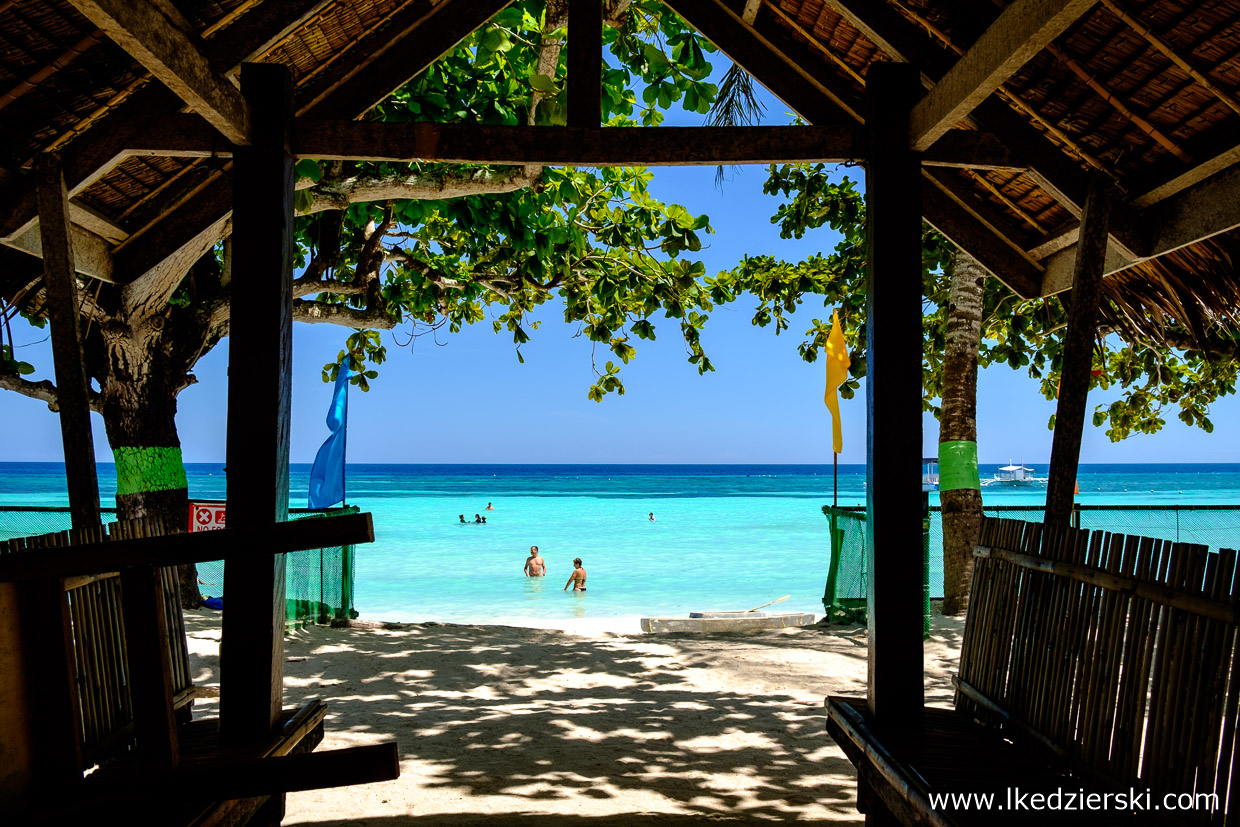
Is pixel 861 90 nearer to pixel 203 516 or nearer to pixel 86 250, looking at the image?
pixel 86 250

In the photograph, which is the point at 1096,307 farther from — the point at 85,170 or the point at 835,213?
the point at 835,213

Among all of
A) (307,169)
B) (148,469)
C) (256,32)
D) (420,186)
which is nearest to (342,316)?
(148,469)

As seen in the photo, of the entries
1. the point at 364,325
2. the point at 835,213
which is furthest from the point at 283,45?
the point at 835,213

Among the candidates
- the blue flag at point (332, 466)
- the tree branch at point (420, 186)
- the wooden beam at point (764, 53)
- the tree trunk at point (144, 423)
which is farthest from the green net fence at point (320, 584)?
the wooden beam at point (764, 53)

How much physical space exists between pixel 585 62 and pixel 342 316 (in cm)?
683

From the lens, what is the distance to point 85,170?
12.5 ft

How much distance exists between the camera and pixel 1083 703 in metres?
2.72

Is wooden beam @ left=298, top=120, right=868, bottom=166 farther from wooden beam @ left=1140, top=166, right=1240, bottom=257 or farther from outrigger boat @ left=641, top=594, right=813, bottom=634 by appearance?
outrigger boat @ left=641, top=594, right=813, bottom=634

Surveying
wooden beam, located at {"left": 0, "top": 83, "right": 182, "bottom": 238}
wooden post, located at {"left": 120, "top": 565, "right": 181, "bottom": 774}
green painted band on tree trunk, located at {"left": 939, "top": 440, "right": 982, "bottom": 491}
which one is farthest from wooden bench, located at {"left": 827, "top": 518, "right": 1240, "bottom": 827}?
green painted band on tree trunk, located at {"left": 939, "top": 440, "right": 982, "bottom": 491}

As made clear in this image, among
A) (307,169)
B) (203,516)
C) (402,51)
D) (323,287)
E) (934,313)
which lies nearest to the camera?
(402,51)

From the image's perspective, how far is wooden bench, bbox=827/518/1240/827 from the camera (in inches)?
85.4

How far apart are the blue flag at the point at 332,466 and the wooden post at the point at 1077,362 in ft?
22.4

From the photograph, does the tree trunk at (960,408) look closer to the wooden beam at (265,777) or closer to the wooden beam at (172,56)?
the wooden beam at (172,56)

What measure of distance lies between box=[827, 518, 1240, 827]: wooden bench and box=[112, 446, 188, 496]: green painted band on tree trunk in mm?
6654
